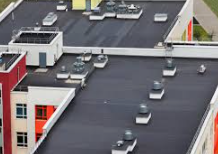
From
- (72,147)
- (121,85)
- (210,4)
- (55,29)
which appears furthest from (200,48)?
(210,4)

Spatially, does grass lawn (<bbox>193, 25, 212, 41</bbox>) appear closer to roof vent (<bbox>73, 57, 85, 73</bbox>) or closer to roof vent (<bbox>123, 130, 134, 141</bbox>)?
roof vent (<bbox>73, 57, 85, 73</bbox>)

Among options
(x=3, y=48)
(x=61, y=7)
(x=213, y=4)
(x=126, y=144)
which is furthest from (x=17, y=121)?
(x=213, y=4)

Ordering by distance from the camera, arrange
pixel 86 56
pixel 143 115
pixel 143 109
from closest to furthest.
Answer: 1. pixel 143 115
2. pixel 143 109
3. pixel 86 56

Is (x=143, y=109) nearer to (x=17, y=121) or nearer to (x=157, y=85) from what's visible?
(x=157, y=85)

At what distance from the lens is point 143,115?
89.0m

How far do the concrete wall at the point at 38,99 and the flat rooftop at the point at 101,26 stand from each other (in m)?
16.3

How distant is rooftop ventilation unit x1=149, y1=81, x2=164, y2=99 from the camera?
9356cm

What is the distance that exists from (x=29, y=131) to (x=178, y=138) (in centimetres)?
1716

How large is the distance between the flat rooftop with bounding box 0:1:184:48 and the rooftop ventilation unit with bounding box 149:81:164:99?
1569 cm

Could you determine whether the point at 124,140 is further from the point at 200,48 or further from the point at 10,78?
the point at 200,48

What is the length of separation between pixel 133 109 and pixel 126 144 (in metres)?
8.81

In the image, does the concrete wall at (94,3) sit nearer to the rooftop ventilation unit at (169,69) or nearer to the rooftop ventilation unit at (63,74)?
the rooftop ventilation unit at (169,69)

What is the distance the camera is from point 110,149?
83375 millimetres

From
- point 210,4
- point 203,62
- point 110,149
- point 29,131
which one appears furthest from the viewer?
point 210,4
